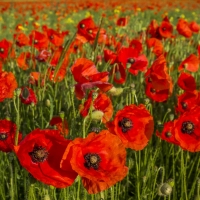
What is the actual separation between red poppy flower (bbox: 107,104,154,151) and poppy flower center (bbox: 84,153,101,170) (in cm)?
28

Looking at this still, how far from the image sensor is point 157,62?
6.70ft

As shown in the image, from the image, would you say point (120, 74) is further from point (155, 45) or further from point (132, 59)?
point (155, 45)

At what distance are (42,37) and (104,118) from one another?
1.84 metres

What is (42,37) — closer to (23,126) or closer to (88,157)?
(23,126)

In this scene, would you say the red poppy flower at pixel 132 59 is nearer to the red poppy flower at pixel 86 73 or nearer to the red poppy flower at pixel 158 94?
Answer: the red poppy flower at pixel 158 94

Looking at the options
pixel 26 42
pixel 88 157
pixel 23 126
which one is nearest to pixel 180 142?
pixel 88 157

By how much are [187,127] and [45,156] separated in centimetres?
64

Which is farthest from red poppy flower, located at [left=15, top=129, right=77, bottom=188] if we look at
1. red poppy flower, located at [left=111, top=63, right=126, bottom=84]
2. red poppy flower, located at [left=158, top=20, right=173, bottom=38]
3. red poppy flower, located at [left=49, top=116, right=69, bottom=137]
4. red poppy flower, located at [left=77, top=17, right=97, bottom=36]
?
red poppy flower, located at [left=158, top=20, right=173, bottom=38]

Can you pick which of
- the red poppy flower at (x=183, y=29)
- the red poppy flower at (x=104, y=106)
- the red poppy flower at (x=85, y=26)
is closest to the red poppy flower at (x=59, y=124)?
the red poppy flower at (x=104, y=106)

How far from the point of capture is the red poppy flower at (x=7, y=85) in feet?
6.24

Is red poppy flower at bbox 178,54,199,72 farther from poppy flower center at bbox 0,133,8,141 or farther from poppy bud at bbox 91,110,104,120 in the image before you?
poppy flower center at bbox 0,133,8,141

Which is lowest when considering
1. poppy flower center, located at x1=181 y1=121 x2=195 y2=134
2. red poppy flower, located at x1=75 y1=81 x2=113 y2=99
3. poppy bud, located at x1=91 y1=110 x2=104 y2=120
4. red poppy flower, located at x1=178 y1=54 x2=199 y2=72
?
red poppy flower, located at x1=178 y1=54 x2=199 y2=72

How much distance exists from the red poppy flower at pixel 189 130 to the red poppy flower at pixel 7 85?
0.81m

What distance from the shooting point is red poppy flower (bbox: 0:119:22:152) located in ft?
4.90
